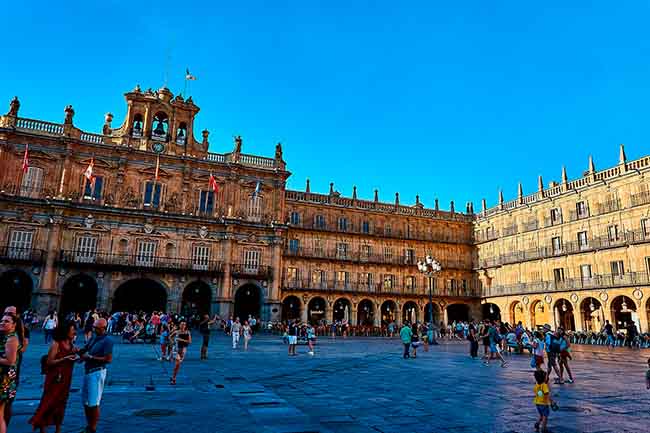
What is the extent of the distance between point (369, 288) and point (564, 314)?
1721cm

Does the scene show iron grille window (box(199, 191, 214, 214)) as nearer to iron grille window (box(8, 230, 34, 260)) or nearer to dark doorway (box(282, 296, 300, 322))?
dark doorway (box(282, 296, 300, 322))

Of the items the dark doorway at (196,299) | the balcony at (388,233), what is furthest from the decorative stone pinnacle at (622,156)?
the dark doorway at (196,299)

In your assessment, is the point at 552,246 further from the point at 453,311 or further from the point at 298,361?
the point at 298,361

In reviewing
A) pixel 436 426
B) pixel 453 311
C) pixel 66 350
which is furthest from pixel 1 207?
pixel 453 311

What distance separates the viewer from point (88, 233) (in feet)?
105

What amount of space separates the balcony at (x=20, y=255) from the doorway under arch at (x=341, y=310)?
964 inches

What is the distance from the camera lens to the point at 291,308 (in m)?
41.5

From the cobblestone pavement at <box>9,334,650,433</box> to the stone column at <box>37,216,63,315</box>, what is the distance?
18.1 metres

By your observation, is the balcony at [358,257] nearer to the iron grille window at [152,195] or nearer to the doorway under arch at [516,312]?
the doorway under arch at [516,312]

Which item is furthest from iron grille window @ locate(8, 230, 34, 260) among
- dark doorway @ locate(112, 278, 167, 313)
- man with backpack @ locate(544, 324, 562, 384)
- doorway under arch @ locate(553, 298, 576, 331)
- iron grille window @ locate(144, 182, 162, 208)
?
doorway under arch @ locate(553, 298, 576, 331)

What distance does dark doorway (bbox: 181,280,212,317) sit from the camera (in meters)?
34.8

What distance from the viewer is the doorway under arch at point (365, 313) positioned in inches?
1753

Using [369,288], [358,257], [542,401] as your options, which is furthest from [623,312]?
[542,401]

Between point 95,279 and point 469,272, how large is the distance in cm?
A: 3528
